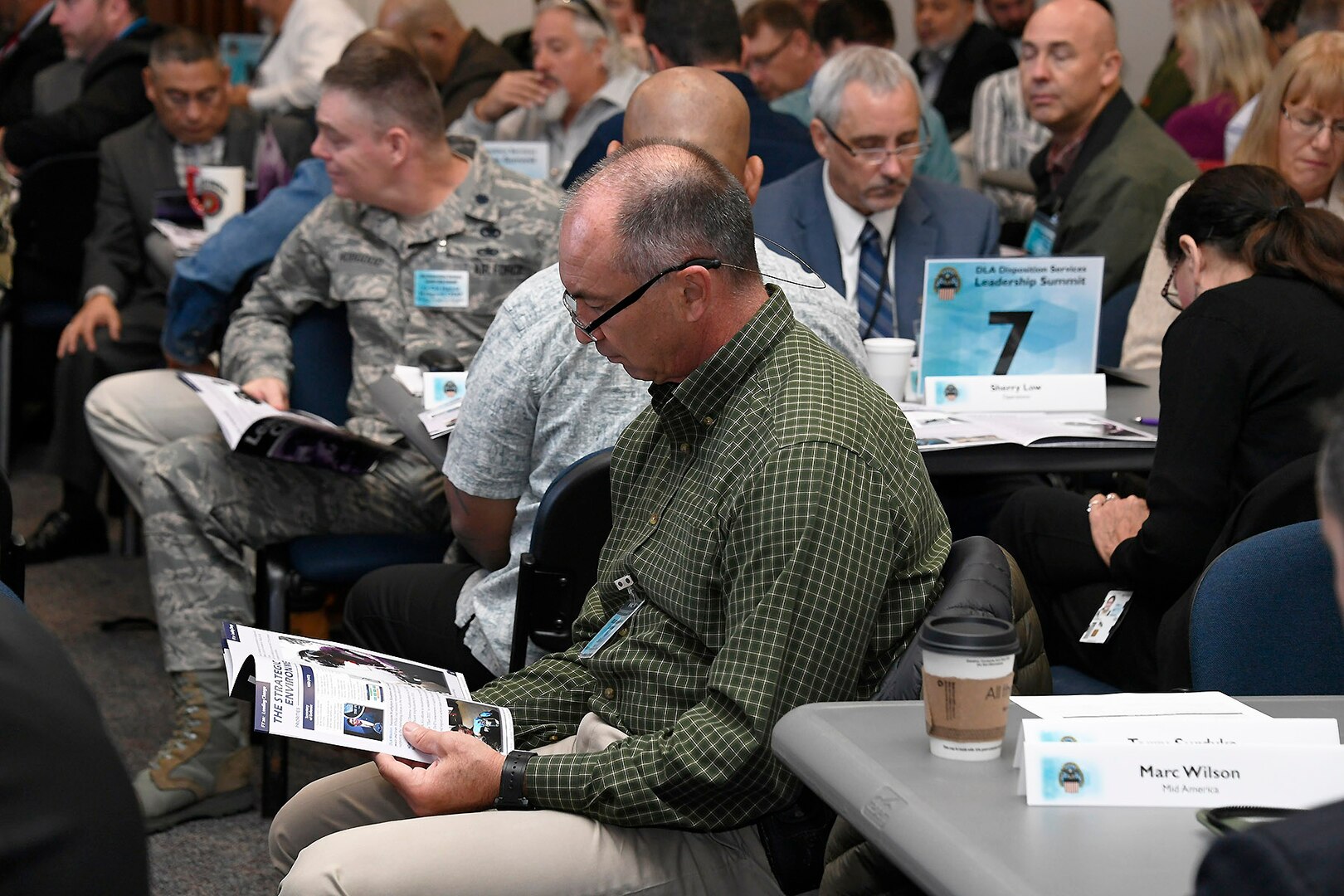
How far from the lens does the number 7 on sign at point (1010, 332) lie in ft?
9.46

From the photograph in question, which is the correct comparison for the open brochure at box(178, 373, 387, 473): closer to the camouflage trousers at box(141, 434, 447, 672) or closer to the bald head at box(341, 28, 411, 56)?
the camouflage trousers at box(141, 434, 447, 672)

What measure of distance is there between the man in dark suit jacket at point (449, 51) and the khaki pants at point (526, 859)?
4909 mm

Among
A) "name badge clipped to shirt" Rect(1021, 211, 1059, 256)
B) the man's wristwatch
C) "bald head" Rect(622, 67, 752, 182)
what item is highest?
"bald head" Rect(622, 67, 752, 182)

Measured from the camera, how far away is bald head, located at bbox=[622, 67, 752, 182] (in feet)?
8.51

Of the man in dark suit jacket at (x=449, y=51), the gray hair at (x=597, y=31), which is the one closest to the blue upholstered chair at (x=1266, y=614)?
the gray hair at (x=597, y=31)

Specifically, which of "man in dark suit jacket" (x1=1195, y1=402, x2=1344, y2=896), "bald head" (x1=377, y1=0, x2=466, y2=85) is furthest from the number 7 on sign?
"bald head" (x1=377, y1=0, x2=466, y2=85)

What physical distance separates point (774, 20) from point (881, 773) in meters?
5.29

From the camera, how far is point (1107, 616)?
89.2 inches

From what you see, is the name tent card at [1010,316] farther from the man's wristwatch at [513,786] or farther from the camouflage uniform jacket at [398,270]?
the man's wristwatch at [513,786]

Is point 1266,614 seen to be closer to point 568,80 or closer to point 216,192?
point 216,192

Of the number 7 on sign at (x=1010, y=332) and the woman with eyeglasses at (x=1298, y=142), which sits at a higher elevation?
the woman with eyeglasses at (x=1298, y=142)

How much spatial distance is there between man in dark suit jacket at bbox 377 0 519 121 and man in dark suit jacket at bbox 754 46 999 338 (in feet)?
9.61

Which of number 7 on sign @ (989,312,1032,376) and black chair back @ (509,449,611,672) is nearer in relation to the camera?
black chair back @ (509,449,611,672)

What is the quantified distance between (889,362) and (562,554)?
1.00 metres
